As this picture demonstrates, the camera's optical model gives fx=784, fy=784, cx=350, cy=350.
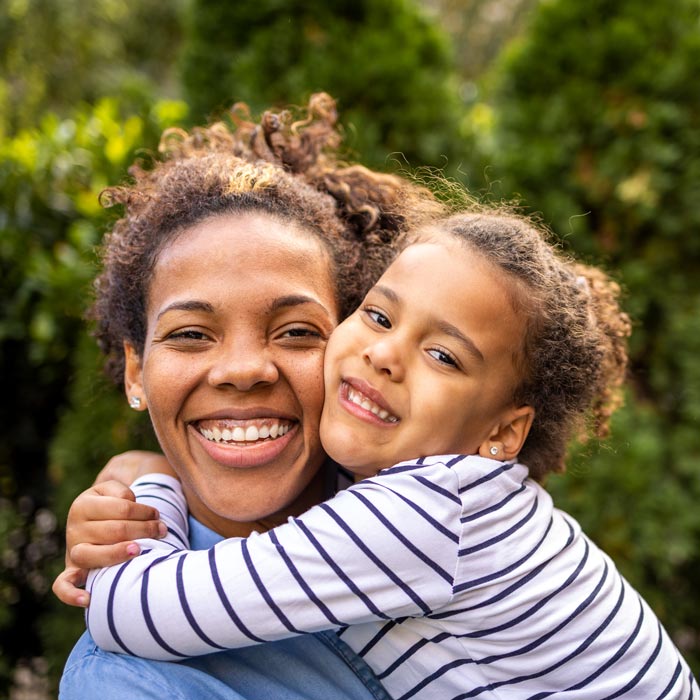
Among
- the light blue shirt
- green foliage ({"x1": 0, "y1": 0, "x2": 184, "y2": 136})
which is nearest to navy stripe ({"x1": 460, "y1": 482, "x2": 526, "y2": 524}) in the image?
the light blue shirt

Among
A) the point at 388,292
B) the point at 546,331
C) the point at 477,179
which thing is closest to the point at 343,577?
the point at 388,292

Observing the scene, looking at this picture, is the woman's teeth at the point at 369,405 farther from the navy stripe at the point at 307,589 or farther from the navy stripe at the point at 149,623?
the navy stripe at the point at 149,623

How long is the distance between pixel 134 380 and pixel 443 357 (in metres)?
0.90

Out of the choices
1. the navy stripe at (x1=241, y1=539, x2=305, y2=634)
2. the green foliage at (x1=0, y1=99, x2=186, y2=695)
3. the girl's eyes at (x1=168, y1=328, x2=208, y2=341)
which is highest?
the girl's eyes at (x1=168, y1=328, x2=208, y2=341)

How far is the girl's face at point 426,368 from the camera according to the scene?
1.85 m

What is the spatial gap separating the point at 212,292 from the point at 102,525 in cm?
59

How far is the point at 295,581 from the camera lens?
1.60 m

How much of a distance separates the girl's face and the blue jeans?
44 cm

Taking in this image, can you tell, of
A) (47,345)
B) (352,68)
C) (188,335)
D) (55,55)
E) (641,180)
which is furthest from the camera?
Result: (55,55)

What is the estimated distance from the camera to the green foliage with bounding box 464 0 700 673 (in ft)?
12.2

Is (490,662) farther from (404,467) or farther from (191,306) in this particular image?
(191,306)

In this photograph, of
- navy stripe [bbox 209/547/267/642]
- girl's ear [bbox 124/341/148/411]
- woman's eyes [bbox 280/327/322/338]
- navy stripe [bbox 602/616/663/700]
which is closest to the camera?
navy stripe [bbox 209/547/267/642]

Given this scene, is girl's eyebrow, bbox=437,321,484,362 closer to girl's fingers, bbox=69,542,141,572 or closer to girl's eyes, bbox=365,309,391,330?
girl's eyes, bbox=365,309,391,330

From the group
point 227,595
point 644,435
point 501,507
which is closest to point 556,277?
point 501,507
